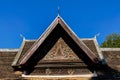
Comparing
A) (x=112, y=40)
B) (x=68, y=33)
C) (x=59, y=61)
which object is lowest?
(x=59, y=61)

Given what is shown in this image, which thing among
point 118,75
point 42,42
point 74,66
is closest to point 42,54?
point 42,42

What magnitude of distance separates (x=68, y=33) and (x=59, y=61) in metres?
1.47

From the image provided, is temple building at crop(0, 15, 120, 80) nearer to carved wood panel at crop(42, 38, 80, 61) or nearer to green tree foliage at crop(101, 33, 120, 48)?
carved wood panel at crop(42, 38, 80, 61)

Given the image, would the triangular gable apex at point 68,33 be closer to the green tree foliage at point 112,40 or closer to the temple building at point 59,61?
the temple building at point 59,61

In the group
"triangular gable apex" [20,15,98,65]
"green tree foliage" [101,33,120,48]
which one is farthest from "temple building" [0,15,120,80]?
"green tree foliage" [101,33,120,48]

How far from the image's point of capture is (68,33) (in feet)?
56.1

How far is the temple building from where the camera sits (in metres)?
16.7

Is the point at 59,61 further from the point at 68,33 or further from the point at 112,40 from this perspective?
the point at 112,40

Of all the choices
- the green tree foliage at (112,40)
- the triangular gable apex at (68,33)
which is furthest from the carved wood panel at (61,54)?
the green tree foliage at (112,40)

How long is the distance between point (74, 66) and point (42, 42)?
1985mm

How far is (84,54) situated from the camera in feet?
55.8

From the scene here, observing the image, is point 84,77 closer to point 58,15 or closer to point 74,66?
point 74,66

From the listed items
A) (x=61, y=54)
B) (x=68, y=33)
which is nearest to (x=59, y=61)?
(x=61, y=54)

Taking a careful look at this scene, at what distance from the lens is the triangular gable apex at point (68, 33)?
16641mm
